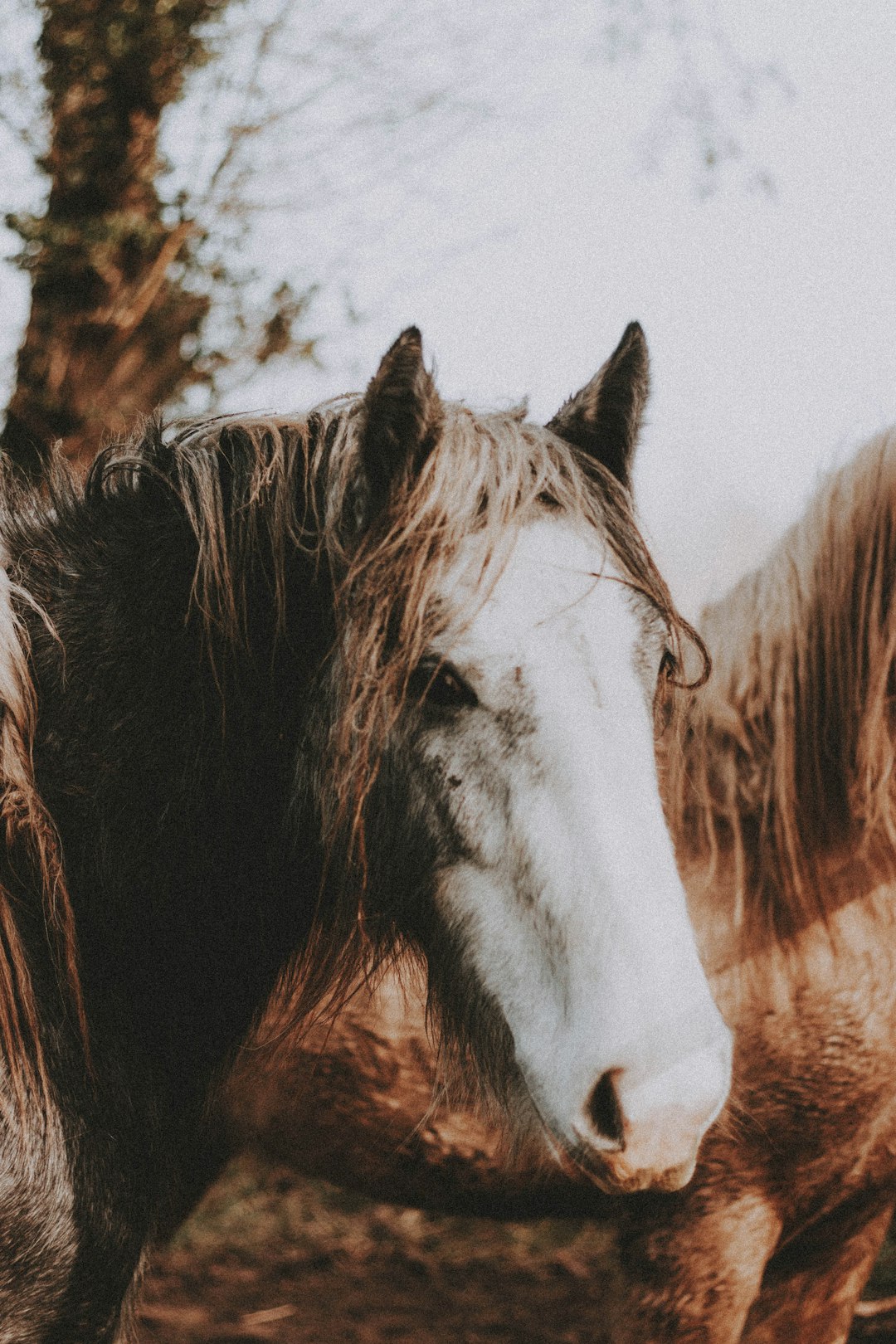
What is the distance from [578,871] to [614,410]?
837mm

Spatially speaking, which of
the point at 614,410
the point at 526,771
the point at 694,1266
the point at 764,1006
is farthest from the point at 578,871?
the point at 694,1266

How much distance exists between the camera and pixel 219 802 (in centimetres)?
157

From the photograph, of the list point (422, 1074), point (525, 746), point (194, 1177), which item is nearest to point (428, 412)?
point (525, 746)

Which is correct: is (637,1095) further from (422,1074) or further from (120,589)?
(422,1074)

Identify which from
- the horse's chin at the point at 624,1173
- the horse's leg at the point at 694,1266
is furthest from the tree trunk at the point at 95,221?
the horse's chin at the point at 624,1173

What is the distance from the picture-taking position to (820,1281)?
2.65 metres

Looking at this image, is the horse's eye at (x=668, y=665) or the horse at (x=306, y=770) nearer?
the horse at (x=306, y=770)

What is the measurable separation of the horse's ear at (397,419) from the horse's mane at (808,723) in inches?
43.8

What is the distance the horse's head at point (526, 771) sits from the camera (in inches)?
47.9

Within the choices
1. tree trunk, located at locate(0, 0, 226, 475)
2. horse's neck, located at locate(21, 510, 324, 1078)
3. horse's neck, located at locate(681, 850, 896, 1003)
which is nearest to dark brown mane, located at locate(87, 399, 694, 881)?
horse's neck, located at locate(21, 510, 324, 1078)

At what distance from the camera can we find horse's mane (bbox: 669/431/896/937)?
2.37 meters

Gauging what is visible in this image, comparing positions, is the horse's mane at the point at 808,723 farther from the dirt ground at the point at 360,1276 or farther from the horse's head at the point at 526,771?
the dirt ground at the point at 360,1276

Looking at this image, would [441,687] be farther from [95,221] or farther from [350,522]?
[95,221]

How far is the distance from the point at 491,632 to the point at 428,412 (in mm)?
349
